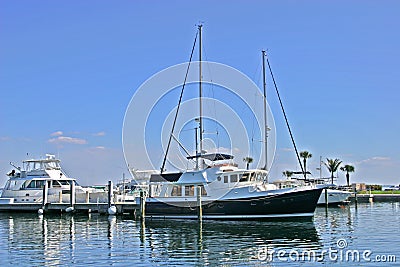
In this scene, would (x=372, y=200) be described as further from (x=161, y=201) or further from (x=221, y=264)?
(x=221, y=264)

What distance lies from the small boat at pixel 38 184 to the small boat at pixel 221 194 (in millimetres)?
13541

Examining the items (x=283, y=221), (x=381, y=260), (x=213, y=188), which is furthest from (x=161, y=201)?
(x=381, y=260)

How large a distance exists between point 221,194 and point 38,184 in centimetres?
2504

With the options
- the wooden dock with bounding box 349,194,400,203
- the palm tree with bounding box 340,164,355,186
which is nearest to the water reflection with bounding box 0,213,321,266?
the wooden dock with bounding box 349,194,400,203

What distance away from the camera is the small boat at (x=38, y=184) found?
54.3m

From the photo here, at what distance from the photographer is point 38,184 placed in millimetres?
55344

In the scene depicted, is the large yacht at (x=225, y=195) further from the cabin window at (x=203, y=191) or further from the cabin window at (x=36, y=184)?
the cabin window at (x=36, y=184)

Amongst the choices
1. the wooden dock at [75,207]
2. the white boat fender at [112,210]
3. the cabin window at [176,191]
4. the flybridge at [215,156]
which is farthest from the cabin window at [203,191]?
the white boat fender at [112,210]

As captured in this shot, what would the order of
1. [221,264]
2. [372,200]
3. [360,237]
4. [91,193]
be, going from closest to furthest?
[221,264] < [360,237] < [91,193] < [372,200]

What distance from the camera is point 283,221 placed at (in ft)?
123

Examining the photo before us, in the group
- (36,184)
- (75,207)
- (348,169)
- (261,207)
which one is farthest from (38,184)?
(348,169)

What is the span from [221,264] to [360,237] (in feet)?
38.1

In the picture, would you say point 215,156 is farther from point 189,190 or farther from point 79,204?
point 79,204

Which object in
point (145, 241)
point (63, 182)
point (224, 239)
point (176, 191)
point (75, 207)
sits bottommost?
point (145, 241)
